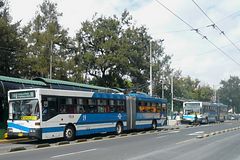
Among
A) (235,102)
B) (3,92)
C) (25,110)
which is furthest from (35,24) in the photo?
(235,102)

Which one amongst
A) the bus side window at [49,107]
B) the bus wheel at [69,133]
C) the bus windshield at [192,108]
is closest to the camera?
the bus side window at [49,107]

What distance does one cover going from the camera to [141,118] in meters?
32.9

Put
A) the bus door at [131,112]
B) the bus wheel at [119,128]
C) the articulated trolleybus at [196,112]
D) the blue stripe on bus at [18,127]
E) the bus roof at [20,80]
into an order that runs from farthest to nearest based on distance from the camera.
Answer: the articulated trolleybus at [196,112] < the bus door at [131,112] < the bus wheel at [119,128] < the bus roof at [20,80] < the blue stripe on bus at [18,127]

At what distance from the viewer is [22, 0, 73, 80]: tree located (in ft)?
186

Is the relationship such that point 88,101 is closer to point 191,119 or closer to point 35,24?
point 191,119

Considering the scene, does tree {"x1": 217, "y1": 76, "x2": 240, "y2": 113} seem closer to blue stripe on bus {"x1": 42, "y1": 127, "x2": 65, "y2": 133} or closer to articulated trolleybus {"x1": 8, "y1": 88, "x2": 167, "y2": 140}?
articulated trolleybus {"x1": 8, "y1": 88, "x2": 167, "y2": 140}

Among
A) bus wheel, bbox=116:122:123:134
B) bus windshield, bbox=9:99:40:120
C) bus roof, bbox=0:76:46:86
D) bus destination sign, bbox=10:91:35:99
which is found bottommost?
bus wheel, bbox=116:122:123:134

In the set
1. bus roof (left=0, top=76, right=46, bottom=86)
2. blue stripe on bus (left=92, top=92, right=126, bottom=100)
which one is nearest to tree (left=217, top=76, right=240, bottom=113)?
blue stripe on bus (left=92, top=92, right=126, bottom=100)

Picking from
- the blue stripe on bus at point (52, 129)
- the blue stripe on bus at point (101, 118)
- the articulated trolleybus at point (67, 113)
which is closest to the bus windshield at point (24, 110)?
the articulated trolleybus at point (67, 113)

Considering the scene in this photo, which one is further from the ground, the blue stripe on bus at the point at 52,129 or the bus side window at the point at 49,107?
the bus side window at the point at 49,107

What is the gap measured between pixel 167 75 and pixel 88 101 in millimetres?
64277

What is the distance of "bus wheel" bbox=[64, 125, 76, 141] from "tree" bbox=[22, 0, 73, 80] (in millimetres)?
30914

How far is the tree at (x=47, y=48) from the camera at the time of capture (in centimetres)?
5666

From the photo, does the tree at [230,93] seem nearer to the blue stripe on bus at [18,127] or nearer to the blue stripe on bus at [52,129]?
the blue stripe on bus at [52,129]
